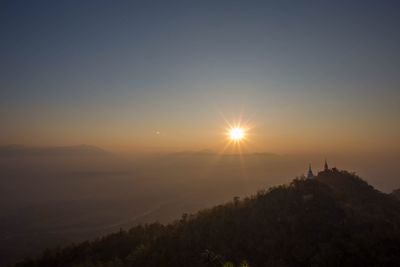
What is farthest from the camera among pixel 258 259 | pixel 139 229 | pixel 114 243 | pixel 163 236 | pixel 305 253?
pixel 139 229

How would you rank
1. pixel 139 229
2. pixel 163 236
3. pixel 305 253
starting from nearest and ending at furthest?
pixel 305 253 → pixel 163 236 → pixel 139 229

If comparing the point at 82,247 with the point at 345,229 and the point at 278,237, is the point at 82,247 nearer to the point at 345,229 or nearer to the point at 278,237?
the point at 278,237

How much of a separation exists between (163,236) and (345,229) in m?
29.0

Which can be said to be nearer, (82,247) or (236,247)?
(236,247)

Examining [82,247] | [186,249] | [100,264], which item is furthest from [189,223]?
[82,247]

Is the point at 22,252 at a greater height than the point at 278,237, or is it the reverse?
the point at 278,237

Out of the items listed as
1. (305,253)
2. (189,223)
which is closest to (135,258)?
(189,223)

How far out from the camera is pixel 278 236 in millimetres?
51781

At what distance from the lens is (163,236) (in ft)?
204

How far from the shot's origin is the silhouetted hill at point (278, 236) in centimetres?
4497

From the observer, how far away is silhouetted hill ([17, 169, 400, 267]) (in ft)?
148

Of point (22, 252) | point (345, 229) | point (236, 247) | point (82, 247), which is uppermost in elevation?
point (345, 229)

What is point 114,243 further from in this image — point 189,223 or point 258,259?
point 258,259

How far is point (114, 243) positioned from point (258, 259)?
30.8m
